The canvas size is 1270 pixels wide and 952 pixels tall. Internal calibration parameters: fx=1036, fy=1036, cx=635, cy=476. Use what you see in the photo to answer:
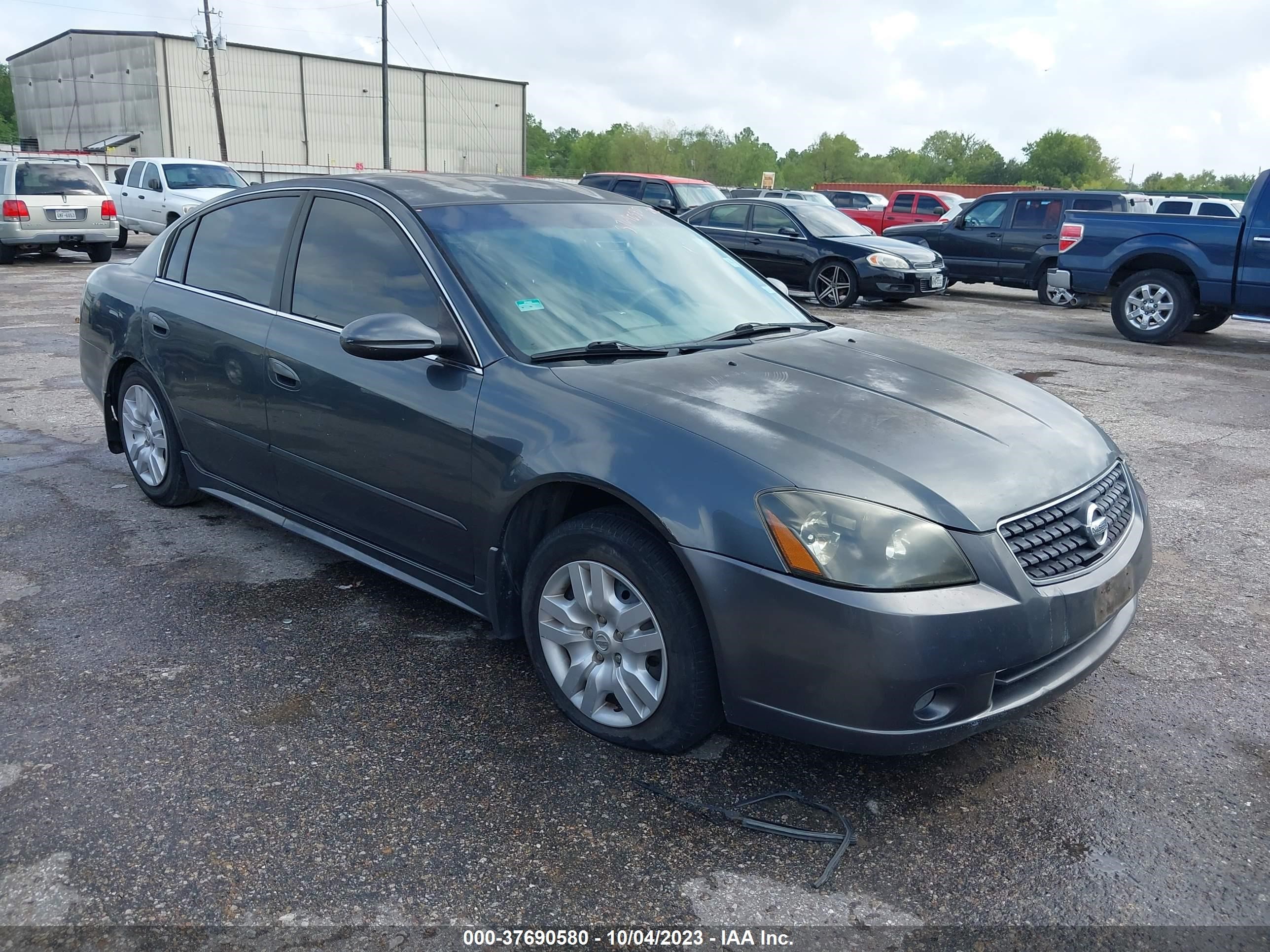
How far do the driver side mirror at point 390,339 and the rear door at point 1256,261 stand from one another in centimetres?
1025

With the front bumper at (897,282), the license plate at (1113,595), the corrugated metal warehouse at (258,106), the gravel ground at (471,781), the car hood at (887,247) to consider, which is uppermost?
the corrugated metal warehouse at (258,106)

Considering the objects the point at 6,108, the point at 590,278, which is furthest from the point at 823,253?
the point at 6,108

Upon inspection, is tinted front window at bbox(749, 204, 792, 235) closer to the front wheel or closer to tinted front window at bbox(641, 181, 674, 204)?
the front wheel

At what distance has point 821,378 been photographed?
336 centimetres

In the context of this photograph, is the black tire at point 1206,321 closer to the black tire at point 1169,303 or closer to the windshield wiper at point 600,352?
the black tire at point 1169,303

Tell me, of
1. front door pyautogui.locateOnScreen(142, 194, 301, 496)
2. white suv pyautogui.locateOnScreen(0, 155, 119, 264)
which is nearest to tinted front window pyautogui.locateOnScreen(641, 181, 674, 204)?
white suv pyautogui.locateOnScreen(0, 155, 119, 264)

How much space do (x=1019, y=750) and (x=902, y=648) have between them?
0.85 m

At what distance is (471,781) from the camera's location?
9.39 feet

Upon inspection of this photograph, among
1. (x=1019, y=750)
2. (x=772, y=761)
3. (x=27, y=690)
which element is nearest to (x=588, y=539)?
(x=772, y=761)

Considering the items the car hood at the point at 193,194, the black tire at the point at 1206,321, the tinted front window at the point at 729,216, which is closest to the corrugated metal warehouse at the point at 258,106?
the car hood at the point at 193,194

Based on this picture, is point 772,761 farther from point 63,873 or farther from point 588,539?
point 63,873

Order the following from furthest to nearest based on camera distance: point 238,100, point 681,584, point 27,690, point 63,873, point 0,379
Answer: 1. point 238,100
2. point 0,379
3. point 27,690
4. point 681,584
5. point 63,873

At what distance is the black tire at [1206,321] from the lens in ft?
39.9

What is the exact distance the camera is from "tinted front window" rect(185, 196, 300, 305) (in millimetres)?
4188
